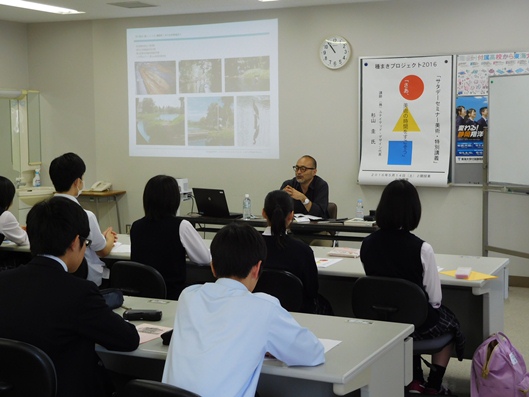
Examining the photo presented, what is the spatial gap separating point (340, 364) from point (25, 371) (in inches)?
38.2

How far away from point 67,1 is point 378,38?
3.01 m

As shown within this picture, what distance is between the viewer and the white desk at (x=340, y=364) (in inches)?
89.0

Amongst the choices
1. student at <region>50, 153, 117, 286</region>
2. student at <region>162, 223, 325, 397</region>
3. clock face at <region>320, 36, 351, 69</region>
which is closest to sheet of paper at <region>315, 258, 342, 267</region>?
student at <region>50, 153, 117, 286</region>

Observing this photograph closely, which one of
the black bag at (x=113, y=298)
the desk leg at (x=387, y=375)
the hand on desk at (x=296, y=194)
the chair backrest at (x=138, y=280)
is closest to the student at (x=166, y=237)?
the chair backrest at (x=138, y=280)

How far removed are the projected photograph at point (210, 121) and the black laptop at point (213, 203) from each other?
1.41 m

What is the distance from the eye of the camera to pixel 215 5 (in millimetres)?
7285

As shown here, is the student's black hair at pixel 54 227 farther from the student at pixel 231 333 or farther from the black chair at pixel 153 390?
the black chair at pixel 153 390

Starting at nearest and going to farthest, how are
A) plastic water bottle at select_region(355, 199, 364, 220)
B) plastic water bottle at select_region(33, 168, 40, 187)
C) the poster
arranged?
the poster → plastic water bottle at select_region(355, 199, 364, 220) → plastic water bottle at select_region(33, 168, 40, 187)

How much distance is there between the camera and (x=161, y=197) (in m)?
3.98

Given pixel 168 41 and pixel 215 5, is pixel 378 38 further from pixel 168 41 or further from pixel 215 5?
pixel 168 41

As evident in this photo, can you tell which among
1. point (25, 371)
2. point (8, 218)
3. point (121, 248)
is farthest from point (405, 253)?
point (8, 218)

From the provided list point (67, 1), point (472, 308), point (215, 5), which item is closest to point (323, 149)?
point (215, 5)

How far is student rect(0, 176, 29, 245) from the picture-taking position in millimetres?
4660

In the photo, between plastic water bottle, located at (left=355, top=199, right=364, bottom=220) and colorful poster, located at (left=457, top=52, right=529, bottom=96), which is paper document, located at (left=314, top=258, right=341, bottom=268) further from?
colorful poster, located at (left=457, top=52, right=529, bottom=96)
